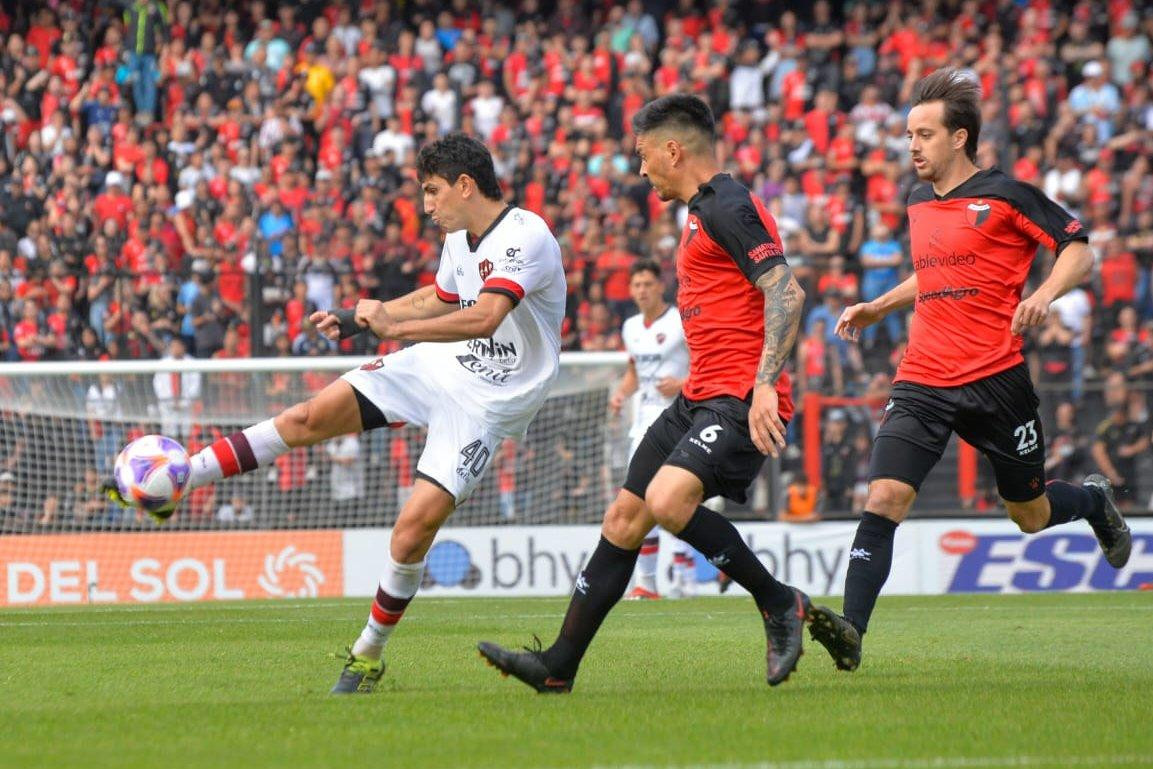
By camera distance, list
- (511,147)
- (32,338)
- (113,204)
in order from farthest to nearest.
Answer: (511,147)
(113,204)
(32,338)

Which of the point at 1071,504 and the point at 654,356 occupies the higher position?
the point at 1071,504

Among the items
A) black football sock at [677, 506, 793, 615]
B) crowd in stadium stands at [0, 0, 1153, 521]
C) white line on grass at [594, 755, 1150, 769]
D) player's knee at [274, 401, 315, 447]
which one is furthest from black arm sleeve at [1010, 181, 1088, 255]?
crowd in stadium stands at [0, 0, 1153, 521]

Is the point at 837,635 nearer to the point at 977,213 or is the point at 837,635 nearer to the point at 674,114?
the point at 977,213

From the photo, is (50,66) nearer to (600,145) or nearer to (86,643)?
(600,145)

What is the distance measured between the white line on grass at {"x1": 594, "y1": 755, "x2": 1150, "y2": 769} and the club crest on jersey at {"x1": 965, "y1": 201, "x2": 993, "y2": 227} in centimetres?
318

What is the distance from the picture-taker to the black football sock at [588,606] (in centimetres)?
675

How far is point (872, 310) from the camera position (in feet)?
26.5

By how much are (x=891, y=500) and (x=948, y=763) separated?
2583mm

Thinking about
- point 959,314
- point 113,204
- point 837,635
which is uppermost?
point 959,314

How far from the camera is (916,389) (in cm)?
773

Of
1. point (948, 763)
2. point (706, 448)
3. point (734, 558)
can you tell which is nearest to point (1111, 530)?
point (734, 558)

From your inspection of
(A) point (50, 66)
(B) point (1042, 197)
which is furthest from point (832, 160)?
(B) point (1042, 197)

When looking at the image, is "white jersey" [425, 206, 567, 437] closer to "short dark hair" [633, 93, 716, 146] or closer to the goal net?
"short dark hair" [633, 93, 716, 146]

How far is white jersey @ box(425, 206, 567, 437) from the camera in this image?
752cm
